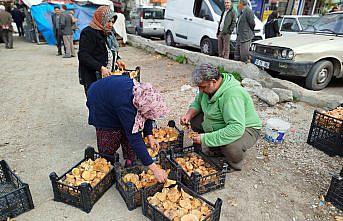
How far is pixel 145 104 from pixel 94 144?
1.84m

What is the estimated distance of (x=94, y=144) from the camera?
364cm

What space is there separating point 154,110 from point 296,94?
4022 mm

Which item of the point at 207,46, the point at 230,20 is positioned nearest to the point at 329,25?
the point at 230,20

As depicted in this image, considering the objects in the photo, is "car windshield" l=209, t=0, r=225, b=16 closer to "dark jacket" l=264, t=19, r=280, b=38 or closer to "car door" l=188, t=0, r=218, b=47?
"car door" l=188, t=0, r=218, b=47

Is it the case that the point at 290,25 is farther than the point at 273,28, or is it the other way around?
the point at 273,28

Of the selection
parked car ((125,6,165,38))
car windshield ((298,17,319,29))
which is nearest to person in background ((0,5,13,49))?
parked car ((125,6,165,38))

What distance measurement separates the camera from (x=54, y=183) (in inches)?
97.3

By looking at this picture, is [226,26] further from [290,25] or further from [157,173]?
[157,173]

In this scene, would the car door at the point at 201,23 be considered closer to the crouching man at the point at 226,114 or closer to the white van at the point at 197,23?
the white van at the point at 197,23

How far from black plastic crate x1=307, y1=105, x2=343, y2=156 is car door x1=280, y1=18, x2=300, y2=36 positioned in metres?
5.12

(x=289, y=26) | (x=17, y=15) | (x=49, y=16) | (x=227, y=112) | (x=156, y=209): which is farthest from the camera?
(x=17, y=15)

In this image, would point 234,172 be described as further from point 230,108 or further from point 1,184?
point 1,184

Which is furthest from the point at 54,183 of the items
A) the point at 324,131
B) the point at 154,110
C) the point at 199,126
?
the point at 324,131

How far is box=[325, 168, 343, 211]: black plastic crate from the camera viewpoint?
8.11 ft
